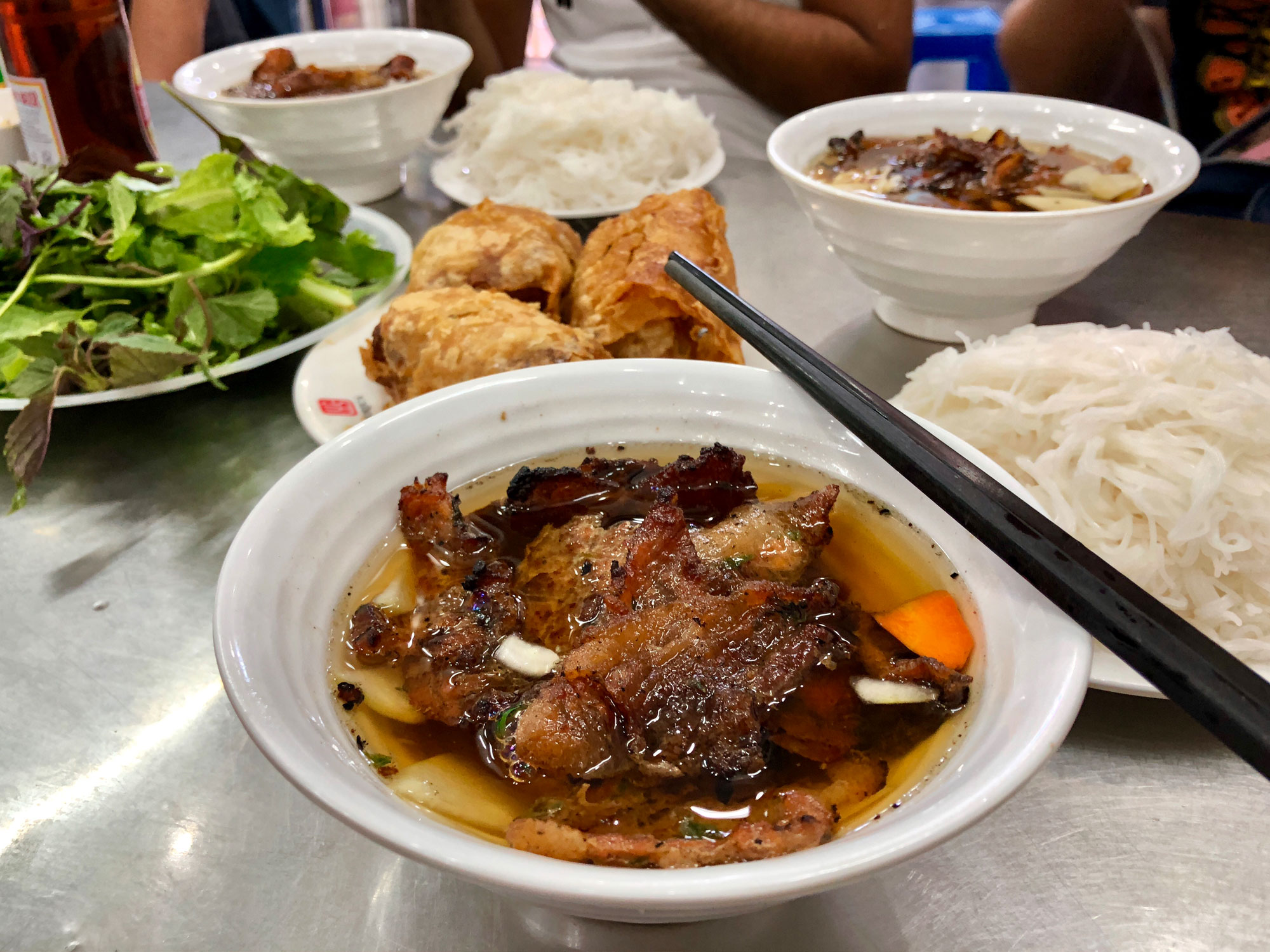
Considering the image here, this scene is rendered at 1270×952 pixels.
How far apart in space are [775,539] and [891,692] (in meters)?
0.29

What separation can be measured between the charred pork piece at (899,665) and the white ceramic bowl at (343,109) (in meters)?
2.50

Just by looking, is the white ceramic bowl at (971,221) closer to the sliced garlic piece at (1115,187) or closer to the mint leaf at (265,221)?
the sliced garlic piece at (1115,187)

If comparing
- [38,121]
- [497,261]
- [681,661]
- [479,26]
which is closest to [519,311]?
[497,261]

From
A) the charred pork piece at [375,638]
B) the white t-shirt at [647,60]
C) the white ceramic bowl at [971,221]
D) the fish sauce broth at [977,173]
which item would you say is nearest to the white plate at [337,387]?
Result: the charred pork piece at [375,638]

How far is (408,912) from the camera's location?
1.10m

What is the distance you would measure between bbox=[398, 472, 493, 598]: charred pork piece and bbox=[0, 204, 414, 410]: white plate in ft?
3.23

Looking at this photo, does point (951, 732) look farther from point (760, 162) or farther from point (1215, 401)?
point (760, 162)

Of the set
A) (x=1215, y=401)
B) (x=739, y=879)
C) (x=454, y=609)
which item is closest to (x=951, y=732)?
(x=739, y=879)

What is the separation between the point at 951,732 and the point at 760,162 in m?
3.40

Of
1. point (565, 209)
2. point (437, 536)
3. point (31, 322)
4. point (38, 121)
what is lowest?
point (565, 209)

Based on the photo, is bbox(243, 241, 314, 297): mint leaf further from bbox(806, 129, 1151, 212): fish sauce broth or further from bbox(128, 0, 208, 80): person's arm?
bbox(128, 0, 208, 80): person's arm

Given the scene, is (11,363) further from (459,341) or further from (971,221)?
(971,221)

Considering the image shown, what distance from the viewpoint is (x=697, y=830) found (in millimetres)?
916

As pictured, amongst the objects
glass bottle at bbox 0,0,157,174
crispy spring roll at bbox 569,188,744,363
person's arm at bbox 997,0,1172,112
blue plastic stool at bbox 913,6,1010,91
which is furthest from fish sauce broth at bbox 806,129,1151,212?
blue plastic stool at bbox 913,6,1010,91
